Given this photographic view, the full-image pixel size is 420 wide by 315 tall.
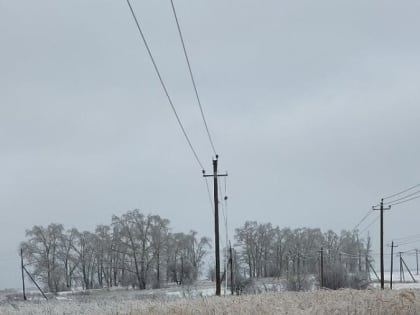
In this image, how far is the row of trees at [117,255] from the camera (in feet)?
341

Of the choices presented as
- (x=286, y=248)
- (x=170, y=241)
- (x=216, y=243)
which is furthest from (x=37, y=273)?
(x=216, y=243)

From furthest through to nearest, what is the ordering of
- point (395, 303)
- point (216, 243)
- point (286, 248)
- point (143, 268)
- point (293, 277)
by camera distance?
point (286, 248) < point (143, 268) < point (293, 277) < point (216, 243) < point (395, 303)

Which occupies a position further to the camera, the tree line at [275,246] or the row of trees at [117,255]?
the tree line at [275,246]

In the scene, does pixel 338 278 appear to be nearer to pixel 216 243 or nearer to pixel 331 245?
pixel 216 243

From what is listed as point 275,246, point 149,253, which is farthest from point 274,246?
point 149,253

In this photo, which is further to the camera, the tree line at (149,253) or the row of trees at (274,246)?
the row of trees at (274,246)

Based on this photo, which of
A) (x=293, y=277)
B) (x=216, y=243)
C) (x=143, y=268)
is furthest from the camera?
(x=143, y=268)

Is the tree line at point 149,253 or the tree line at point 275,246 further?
the tree line at point 275,246

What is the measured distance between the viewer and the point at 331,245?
136 meters

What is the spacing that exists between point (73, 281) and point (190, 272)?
74.7 feet

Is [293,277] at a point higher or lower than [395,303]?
lower

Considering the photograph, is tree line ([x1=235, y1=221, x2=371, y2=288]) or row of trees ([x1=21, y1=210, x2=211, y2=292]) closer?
row of trees ([x1=21, y1=210, x2=211, y2=292])

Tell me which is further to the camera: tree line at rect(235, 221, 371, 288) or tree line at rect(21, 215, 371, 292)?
tree line at rect(235, 221, 371, 288)

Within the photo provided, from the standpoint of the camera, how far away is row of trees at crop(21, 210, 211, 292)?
104062 mm
